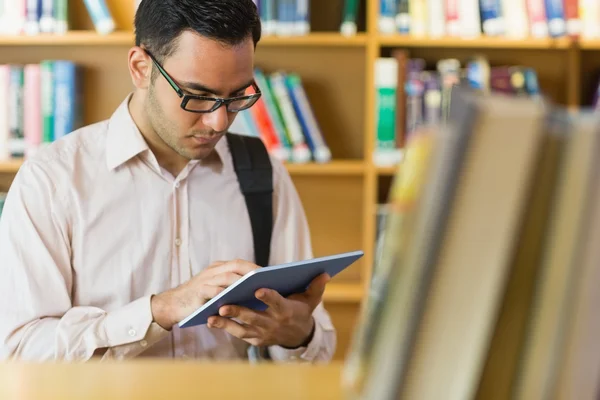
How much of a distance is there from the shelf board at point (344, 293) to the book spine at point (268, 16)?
3.07 feet

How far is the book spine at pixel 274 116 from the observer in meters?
2.74

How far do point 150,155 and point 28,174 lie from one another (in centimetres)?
24

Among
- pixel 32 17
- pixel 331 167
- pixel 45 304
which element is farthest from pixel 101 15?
pixel 45 304

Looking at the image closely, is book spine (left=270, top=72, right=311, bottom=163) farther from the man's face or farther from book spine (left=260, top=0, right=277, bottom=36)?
the man's face

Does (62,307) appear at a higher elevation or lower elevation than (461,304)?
lower

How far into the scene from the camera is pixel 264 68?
291 centimetres

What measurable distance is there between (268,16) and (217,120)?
1.28m

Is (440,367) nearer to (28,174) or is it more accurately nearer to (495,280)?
(495,280)

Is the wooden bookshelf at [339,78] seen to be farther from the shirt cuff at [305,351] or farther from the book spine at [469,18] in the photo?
the shirt cuff at [305,351]

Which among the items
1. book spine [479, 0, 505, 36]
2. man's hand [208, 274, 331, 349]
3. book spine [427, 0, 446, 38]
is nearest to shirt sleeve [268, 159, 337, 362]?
man's hand [208, 274, 331, 349]

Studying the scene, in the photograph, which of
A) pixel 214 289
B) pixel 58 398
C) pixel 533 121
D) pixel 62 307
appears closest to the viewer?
pixel 533 121

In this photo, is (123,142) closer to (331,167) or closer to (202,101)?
(202,101)

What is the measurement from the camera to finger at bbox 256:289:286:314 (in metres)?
1.28

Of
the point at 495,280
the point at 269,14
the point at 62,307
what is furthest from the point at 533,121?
the point at 269,14
